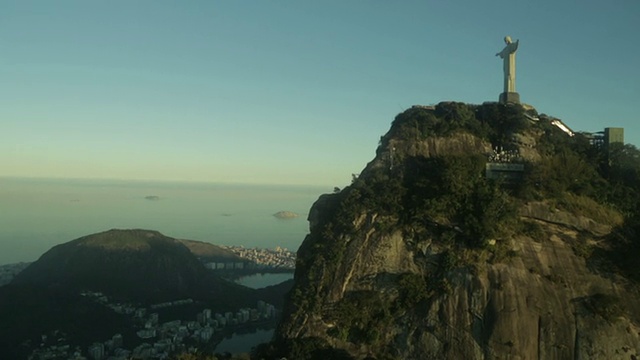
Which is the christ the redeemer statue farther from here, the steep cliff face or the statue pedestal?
the steep cliff face

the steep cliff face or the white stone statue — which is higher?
the white stone statue

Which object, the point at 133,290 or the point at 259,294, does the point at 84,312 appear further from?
the point at 259,294

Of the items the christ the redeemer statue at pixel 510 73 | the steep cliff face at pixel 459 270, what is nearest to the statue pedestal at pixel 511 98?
the christ the redeemer statue at pixel 510 73

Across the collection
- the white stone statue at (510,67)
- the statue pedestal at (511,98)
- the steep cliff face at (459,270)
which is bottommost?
the steep cliff face at (459,270)

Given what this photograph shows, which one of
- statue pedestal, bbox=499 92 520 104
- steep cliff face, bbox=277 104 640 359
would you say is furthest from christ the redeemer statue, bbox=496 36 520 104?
steep cliff face, bbox=277 104 640 359

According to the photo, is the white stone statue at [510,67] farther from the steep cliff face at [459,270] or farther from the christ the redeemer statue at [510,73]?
the steep cliff face at [459,270]

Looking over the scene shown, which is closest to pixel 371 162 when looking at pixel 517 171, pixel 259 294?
pixel 517 171

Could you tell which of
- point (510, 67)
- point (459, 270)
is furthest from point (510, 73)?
point (459, 270)
